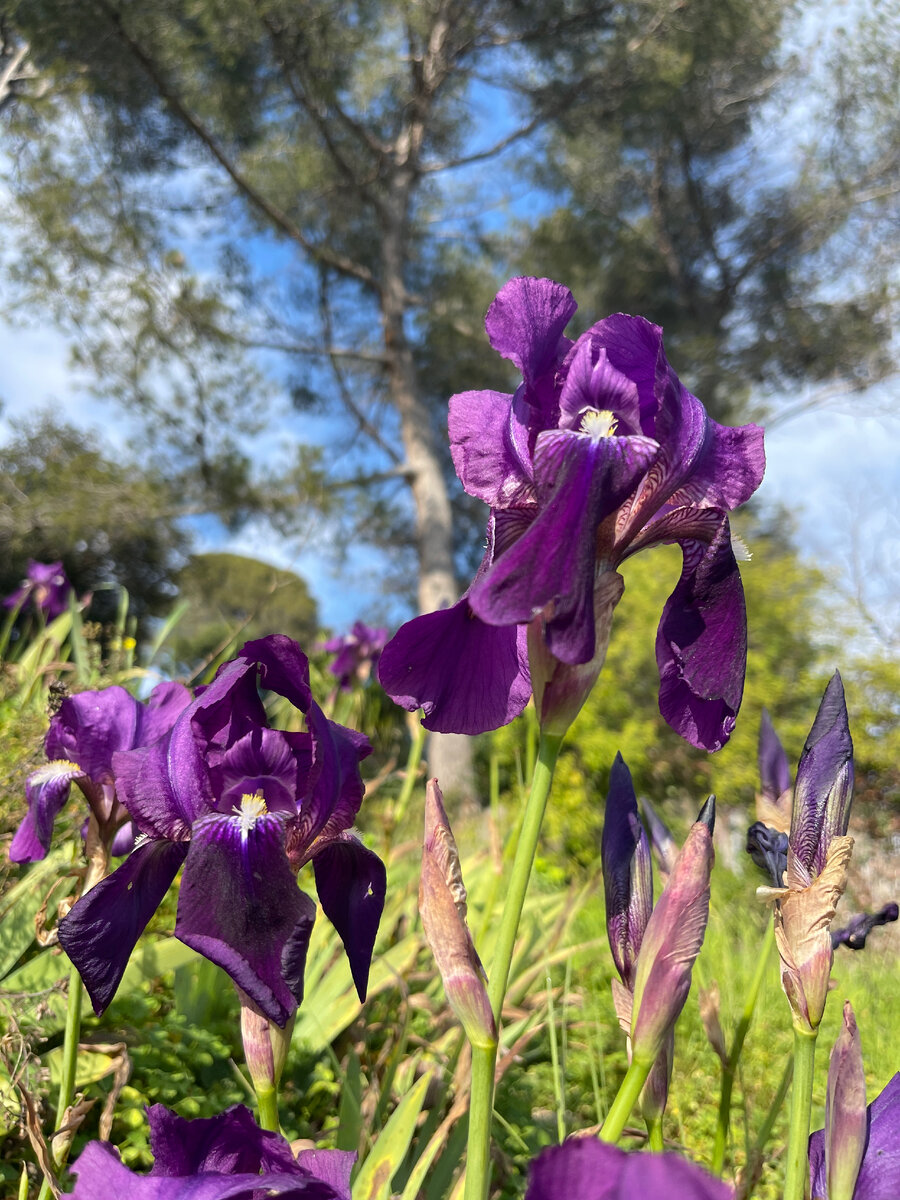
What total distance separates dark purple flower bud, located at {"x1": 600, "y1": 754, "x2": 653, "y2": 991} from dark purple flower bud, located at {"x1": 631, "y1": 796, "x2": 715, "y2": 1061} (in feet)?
0.39

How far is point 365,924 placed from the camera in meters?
0.87

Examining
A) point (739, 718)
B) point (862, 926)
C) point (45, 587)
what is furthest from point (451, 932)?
point (739, 718)

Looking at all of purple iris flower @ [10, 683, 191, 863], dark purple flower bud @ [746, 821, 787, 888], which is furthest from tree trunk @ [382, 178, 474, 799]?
dark purple flower bud @ [746, 821, 787, 888]

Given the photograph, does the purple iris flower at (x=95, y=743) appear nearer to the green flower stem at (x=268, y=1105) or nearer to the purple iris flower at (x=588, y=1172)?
the green flower stem at (x=268, y=1105)

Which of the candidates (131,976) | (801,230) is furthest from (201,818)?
(801,230)

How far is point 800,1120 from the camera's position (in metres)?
0.75

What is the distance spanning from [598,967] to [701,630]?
302cm

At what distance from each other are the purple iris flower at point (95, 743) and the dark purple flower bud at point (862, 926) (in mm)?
1009

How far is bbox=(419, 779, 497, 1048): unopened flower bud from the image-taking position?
0.70m

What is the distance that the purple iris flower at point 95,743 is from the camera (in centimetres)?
127

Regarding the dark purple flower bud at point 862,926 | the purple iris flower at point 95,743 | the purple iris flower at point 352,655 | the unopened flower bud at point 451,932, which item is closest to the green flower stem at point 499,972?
the unopened flower bud at point 451,932

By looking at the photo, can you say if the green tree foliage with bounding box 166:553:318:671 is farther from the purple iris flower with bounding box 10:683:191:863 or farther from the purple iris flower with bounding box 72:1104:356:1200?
the purple iris flower with bounding box 72:1104:356:1200

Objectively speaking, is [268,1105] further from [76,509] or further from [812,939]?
[76,509]

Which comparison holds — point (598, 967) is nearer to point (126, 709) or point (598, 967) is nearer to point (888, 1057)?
point (888, 1057)
